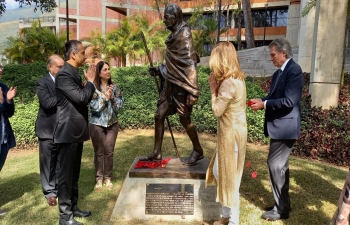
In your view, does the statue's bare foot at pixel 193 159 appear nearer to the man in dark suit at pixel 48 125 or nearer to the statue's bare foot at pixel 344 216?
the man in dark suit at pixel 48 125

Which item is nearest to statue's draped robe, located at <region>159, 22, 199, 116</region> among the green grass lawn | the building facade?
the green grass lawn

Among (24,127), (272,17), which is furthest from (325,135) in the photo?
(272,17)

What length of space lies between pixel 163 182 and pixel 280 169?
4.98 ft

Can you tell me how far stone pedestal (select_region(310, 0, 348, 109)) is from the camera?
7.64 m

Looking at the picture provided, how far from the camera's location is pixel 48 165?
14.8 feet

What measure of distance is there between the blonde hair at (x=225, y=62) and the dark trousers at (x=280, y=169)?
1289 mm

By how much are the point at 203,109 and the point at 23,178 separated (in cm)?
490

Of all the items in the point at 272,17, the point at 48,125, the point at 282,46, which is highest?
the point at 272,17

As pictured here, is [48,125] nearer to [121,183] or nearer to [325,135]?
[121,183]

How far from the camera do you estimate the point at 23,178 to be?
5656 millimetres

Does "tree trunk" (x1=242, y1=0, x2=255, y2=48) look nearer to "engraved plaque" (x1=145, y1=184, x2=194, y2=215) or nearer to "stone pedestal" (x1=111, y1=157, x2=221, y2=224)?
"stone pedestal" (x1=111, y1=157, x2=221, y2=224)

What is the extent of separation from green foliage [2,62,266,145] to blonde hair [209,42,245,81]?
4.88 m

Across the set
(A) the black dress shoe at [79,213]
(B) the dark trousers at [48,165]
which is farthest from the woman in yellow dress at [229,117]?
(B) the dark trousers at [48,165]

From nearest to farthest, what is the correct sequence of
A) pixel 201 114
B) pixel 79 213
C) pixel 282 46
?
pixel 282 46 → pixel 79 213 → pixel 201 114
